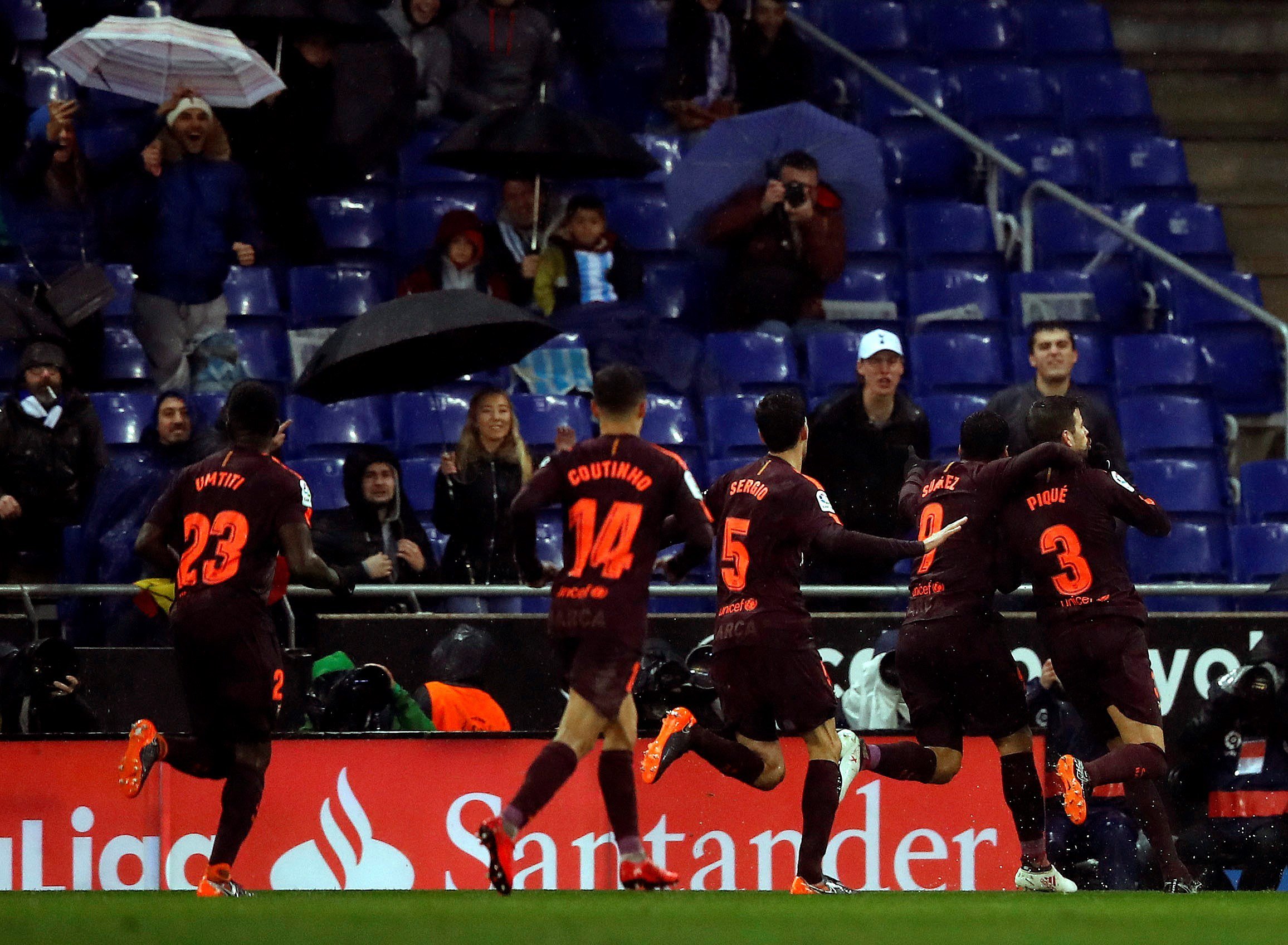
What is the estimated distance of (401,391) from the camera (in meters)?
10.6

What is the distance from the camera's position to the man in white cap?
9969 mm

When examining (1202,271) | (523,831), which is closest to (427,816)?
(523,831)

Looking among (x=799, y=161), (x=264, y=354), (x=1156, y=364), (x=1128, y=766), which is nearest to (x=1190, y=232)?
(x=1156, y=364)

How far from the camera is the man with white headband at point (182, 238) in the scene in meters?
11.6

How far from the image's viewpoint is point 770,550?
7523 mm

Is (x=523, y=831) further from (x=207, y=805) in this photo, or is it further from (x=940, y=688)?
(x=940, y=688)

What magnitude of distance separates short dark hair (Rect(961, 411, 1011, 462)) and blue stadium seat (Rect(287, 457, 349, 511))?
4.14 meters

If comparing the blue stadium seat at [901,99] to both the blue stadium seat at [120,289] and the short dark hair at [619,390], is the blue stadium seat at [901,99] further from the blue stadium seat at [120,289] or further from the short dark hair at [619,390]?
the short dark hair at [619,390]

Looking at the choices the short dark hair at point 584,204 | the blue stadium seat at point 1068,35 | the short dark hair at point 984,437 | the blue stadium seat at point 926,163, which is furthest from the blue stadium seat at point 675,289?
the short dark hair at point 984,437

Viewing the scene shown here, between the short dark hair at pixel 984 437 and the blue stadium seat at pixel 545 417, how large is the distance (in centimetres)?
352

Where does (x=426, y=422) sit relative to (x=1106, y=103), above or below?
below

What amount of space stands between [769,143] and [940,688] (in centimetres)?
490

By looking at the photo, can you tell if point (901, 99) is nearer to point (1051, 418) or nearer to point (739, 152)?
point (739, 152)

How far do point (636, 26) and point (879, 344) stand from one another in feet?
16.9
